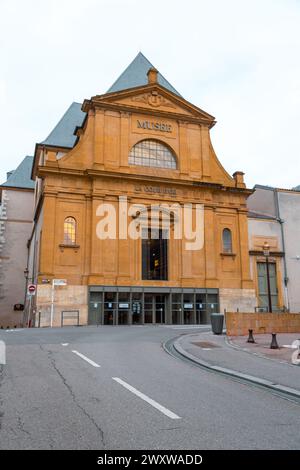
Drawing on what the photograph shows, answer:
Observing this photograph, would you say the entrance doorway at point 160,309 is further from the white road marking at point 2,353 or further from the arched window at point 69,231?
the white road marking at point 2,353

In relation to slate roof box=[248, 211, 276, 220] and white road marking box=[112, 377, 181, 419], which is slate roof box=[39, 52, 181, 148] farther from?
white road marking box=[112, 377, 181, 419]

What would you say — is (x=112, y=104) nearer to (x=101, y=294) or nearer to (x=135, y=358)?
(x=101, y=294)

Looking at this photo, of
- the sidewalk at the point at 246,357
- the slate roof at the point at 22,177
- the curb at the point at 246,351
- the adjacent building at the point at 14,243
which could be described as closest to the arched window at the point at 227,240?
the curb at the point at 246,351

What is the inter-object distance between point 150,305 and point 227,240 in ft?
31.1

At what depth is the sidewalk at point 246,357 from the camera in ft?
32.3

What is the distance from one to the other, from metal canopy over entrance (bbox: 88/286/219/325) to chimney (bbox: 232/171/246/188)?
10345 millimetres

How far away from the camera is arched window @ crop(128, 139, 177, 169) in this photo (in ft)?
117

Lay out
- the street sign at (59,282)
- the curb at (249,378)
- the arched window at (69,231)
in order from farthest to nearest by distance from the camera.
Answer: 1. the arched window at (69,231)
2. the street sign at (59,282)
3. the curb at (249,378)

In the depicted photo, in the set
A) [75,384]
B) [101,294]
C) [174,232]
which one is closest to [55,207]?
[101,294]

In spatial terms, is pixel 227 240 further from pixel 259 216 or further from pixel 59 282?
pixel 59 282

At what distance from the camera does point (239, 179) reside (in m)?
38.8

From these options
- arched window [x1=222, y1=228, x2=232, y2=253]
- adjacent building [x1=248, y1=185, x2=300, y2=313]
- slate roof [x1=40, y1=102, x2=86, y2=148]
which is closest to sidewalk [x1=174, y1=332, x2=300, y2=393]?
arched window [x1=222, y1=228, x2=232, y2=253]

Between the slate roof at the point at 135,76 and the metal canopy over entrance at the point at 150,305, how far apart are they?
764 inches

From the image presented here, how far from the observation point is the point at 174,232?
35031mm
